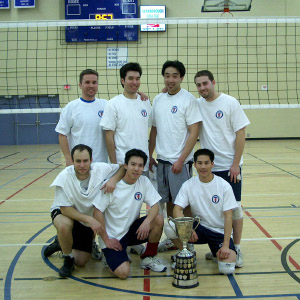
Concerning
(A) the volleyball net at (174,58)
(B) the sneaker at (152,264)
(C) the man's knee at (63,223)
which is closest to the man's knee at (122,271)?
(B) the sneaker at (152,264)

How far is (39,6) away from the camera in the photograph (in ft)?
54.1

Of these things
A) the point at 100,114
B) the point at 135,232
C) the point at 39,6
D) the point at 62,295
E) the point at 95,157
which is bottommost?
the point at 62,295

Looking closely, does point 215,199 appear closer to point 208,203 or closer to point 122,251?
point 208,203

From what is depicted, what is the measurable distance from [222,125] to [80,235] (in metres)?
1.67

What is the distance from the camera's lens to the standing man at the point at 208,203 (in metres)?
3.93

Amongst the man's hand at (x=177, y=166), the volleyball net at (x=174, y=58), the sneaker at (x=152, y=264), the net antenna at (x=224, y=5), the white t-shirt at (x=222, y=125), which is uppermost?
the net antenna at (x=224, y=5)

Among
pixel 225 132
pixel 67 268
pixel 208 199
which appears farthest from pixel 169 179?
pixel 67 268

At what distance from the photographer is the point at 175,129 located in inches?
170

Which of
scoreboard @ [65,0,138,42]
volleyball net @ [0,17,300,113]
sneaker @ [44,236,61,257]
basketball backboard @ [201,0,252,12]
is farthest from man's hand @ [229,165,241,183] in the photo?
scoreboard @ [65,0,138,42]

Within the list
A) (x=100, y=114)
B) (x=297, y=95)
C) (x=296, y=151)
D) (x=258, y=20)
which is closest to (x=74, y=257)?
(x=100, y=114)

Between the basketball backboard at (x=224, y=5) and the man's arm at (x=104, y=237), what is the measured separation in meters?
8.10

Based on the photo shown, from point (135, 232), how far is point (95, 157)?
0.87 metres

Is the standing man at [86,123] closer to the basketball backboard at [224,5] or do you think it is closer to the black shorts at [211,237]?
the black shorts at [211,237]

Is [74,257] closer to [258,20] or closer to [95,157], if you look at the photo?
[95,157]
